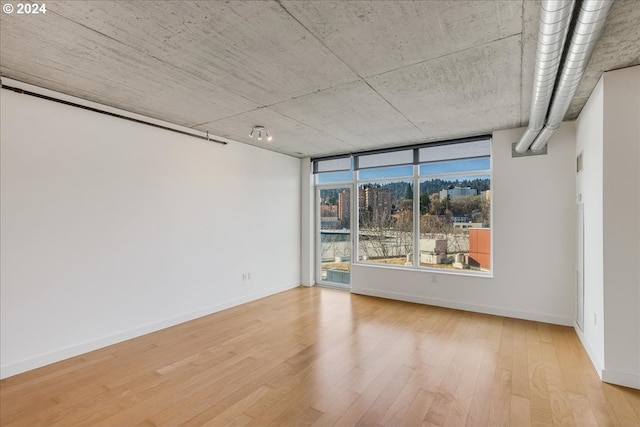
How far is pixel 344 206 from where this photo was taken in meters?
6.30

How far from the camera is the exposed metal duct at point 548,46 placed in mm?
1585

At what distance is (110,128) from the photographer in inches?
140

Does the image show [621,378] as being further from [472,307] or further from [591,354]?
[472,307]

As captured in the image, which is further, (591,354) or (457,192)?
(457,192)

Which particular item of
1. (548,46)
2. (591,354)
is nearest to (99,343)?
(548,46)

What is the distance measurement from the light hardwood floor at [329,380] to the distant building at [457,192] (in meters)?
2.00

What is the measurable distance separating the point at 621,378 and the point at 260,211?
16.3 feet

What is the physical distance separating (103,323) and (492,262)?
5.26 meters

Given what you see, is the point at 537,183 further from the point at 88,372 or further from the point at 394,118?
the point at 88,372

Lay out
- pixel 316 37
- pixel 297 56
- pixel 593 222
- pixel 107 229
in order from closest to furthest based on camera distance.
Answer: pixel 316 37, pixel 297 56, pixel 593 222, pixel 107 229

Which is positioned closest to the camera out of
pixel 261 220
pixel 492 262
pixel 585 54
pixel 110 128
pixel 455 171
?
pixel 585 54

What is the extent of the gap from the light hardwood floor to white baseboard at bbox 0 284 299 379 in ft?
0.31

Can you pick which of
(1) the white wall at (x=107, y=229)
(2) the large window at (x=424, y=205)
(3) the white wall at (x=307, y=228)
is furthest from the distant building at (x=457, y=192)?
(1) the white wall at (x=107, y=229)

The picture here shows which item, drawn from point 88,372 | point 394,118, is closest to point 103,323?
point 88,372
